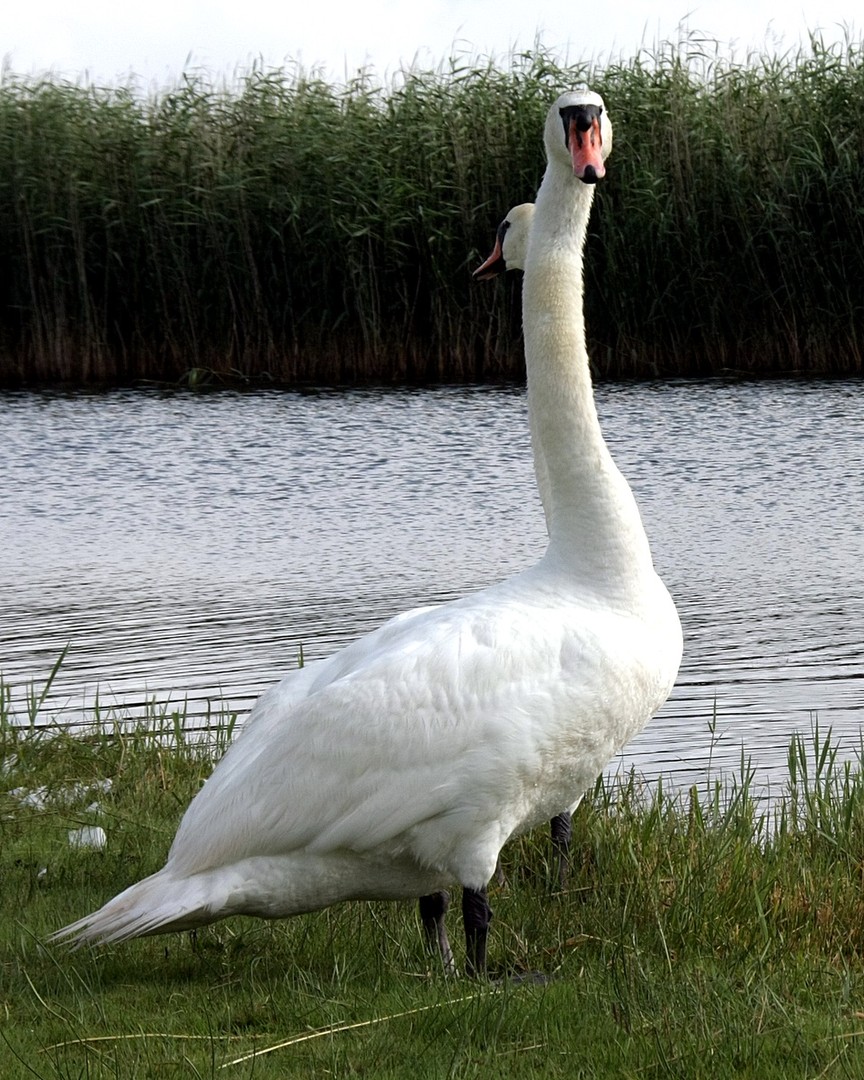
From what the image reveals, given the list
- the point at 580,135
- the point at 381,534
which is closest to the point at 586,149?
the point at 580,135

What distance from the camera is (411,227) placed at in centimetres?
1964

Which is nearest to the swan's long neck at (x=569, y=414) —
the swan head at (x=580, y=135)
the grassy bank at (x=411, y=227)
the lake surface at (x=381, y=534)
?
the swan head at (x=580, y=135)

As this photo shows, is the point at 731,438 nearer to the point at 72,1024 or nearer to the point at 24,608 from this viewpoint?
the point at 24,608

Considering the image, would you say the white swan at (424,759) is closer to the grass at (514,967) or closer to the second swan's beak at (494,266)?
the grass at (514,967)

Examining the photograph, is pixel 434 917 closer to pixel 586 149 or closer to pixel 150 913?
pixel 150 913

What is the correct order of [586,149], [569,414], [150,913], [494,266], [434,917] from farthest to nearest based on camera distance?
1. [494,266]
2. [569,414]
3. [586,149]
4. [434,917]
5. [150,913]

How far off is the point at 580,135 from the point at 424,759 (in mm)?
1659

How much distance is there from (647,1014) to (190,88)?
18.6 meters

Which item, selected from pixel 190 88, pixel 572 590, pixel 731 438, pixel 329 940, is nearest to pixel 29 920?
pixel 329 940

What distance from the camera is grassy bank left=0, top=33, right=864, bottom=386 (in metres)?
19.2

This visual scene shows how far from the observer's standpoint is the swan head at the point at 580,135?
4363 millimetres

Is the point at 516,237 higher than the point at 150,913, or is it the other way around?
the point at 516,237

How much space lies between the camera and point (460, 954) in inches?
169

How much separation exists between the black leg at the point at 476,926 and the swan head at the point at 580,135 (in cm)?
174
